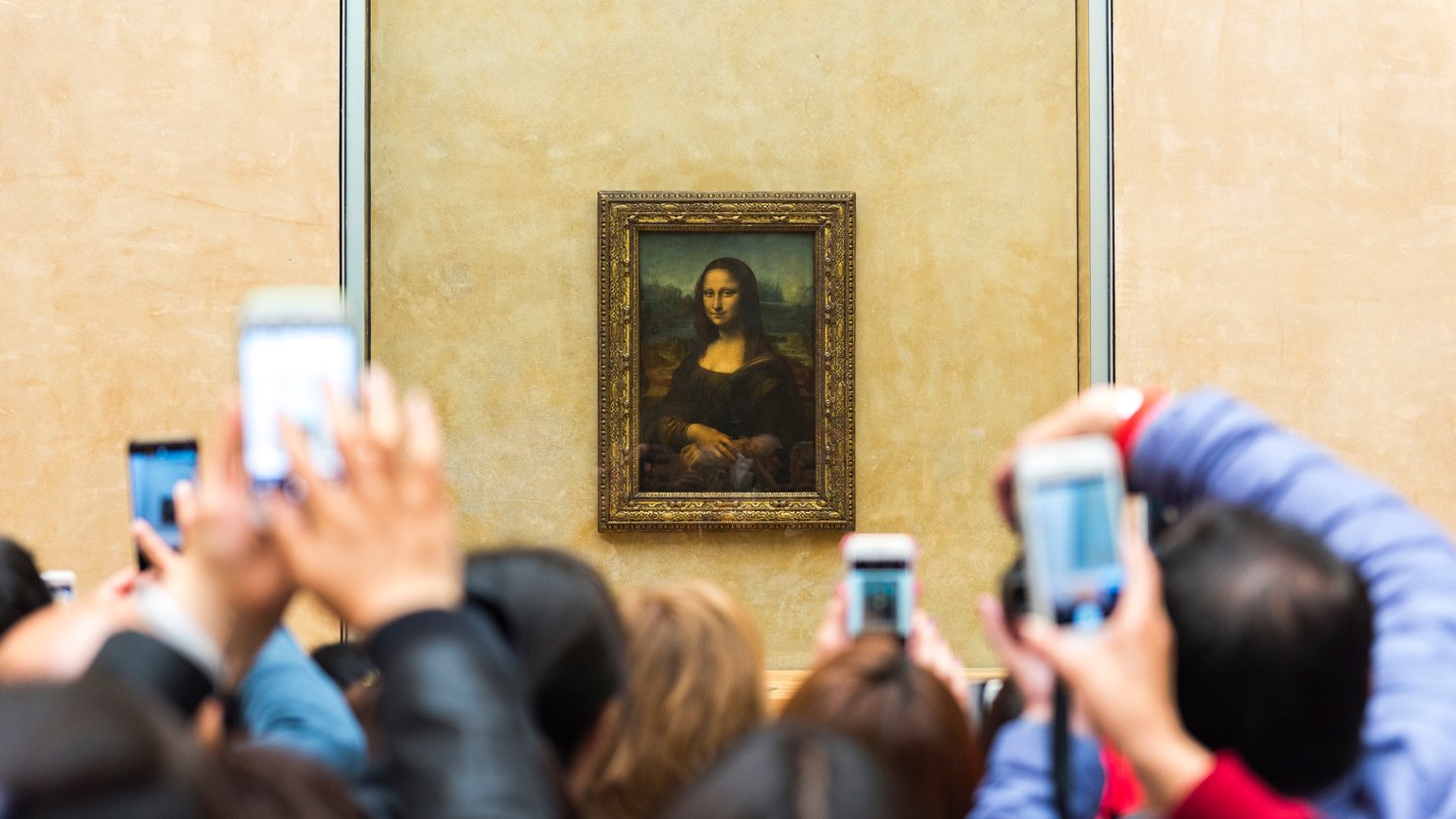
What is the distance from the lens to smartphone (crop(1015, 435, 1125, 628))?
4.75ft

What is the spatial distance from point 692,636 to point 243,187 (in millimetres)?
7443

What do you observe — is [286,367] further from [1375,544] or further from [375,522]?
[1375,544]

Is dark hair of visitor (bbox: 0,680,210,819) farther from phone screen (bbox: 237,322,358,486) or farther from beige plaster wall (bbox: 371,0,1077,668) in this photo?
beige plaster wall (bbox: 371,0,1077,668)

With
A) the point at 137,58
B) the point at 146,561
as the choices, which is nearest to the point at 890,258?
the point at 137,58

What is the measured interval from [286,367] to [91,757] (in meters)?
0.59

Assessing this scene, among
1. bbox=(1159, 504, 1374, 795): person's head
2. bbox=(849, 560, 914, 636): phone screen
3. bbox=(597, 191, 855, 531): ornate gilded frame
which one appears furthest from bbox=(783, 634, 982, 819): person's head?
bbox=(597, 191, 855, 531): ornate gilded frame

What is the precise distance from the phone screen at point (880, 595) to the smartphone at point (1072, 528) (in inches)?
56.8

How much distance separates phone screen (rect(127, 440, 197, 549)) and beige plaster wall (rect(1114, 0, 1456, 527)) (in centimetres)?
695

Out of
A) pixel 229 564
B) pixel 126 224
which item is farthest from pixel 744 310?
pixel 229 564

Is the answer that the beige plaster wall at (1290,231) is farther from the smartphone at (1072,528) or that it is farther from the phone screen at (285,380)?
the phone screen at (285,380)

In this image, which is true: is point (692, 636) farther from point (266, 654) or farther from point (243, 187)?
point (243, 187)

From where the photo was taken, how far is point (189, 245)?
29.7 ft

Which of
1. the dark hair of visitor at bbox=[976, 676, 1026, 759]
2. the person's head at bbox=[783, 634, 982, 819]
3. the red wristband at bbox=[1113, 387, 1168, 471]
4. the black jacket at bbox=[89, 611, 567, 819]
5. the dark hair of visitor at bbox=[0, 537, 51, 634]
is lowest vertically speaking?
the dark hair of visitor at bbox=[976, 676, 1026, 759]

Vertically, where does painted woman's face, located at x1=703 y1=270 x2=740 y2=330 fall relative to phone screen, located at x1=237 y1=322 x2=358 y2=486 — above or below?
above
